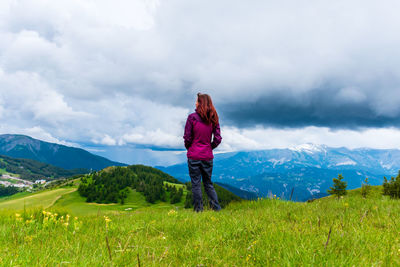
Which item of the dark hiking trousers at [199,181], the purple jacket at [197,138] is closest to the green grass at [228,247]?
the dark hiking trousers at [199,181]

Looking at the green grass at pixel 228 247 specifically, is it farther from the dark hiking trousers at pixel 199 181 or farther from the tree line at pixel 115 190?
the tree line at pixel 115 190

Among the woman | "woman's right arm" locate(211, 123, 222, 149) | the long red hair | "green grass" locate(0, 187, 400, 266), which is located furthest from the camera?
"woman's right arm" locate(211, 123, 222, 149)

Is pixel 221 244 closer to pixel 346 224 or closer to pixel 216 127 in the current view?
pixel 346 224

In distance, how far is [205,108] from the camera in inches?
354

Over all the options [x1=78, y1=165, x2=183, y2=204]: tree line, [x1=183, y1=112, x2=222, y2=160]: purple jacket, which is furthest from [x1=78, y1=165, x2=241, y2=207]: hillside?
[x1=183, y1=112, x2=222, y2=160]: purple jacket

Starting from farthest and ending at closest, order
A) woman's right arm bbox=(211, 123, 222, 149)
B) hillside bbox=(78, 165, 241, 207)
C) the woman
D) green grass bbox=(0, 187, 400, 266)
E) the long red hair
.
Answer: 1. hillside bbox=(78, 165, 241, 207)
2. woman's right arm bbox=(211, 123, 222, 149)
3. the long red hair
4. the woman
5. green grass bbox=(0, 187, 400, 266)

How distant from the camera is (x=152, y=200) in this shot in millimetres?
178500

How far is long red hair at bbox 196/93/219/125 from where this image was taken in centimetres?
900

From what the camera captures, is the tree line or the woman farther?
the tree line

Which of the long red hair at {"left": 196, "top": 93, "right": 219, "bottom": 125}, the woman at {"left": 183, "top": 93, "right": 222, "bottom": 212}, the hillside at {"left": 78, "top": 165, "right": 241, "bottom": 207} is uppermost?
the long red hair at {"left": 196, "top": 93, "right": 219, "bottom": 125}

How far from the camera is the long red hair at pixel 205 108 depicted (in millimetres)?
9000

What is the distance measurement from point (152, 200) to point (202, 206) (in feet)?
597

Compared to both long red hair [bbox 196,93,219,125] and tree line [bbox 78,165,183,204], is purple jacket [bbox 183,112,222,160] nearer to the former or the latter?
long red hair [bbox 196,93,219,125]

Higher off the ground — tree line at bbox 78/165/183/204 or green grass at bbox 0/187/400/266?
green grass at bbox 0/187/400/266
